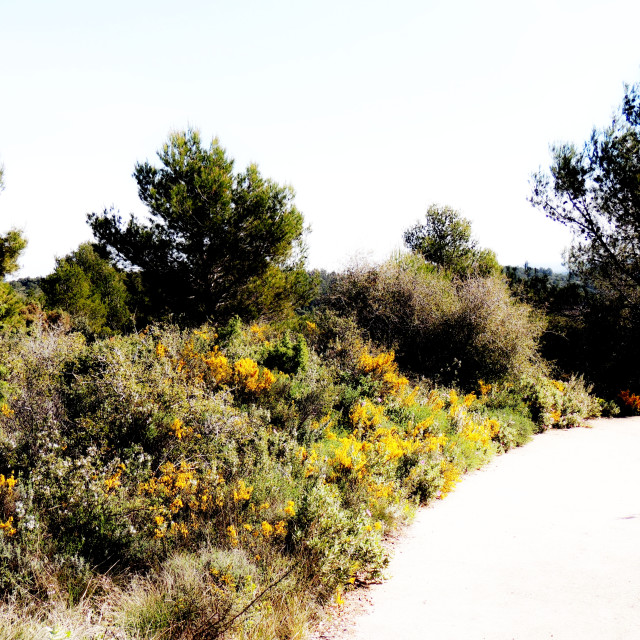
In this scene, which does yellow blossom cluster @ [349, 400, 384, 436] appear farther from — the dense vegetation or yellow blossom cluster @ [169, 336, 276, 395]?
Result: yellow blossom cluster @ [169, 336, 276, 395]

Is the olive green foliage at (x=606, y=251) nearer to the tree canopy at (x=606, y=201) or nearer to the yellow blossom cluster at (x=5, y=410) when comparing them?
the tree canopy at (x=606, y=201)

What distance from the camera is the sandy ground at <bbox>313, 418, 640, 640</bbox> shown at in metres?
3.13

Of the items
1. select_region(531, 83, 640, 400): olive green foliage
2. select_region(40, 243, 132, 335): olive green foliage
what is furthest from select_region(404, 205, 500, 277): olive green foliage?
select_region(40, 243, 132, 335): olive green foliage

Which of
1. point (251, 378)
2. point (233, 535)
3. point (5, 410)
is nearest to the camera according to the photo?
point (233, 535)

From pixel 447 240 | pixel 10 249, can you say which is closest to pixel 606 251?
pixel 447 240

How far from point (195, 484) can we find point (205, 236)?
13833 millimetres

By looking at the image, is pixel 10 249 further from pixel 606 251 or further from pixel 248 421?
pixel 606 251

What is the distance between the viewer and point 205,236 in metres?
16.8

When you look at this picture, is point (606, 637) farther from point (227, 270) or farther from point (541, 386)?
point (227, 270)

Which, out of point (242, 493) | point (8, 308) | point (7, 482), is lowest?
point (242, 493)

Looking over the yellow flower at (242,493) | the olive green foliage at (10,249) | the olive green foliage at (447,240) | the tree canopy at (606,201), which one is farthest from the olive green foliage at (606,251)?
the olive green foliage at (10,249)

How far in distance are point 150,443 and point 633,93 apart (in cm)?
1762

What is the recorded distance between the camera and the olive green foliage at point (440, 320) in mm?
11258

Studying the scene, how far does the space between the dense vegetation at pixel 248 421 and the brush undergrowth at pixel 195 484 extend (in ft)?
0.07
